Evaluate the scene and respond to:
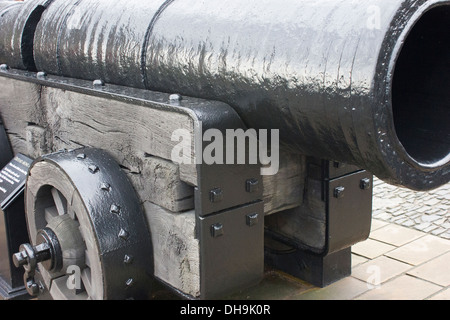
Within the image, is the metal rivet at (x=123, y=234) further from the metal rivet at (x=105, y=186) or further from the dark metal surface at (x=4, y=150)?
the dark metal surface at (x=4, y=150)

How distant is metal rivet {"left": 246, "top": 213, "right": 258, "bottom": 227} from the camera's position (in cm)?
191

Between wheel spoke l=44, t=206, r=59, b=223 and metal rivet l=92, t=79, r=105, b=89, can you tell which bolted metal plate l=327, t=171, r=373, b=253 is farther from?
wheel spoke l=44, t=206, r=59, b=223

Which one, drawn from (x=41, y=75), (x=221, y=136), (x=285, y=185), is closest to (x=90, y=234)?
(x=221, y=136)

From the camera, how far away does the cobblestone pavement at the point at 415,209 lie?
3.41 m

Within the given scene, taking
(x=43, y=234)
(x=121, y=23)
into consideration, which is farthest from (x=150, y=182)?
(x=121, y=23)

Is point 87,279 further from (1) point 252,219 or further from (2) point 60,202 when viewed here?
(1) point 252,219

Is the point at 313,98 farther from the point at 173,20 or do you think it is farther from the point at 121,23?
the point at 121,23

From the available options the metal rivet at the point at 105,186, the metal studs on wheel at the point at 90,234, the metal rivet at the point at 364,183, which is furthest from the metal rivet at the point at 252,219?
the metal rivet at the point at 364,183

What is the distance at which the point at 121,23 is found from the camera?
2281 mm

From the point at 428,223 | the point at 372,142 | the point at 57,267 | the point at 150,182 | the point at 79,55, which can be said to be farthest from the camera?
the point at 428,223

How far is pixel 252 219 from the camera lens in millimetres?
1912

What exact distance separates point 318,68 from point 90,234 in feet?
3.25

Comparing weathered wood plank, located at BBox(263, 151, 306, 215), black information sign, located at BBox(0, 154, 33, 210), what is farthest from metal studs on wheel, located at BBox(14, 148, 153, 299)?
weathered wood plank, located at BBox(263, 151, 306, 215)

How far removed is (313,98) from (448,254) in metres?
1.81
